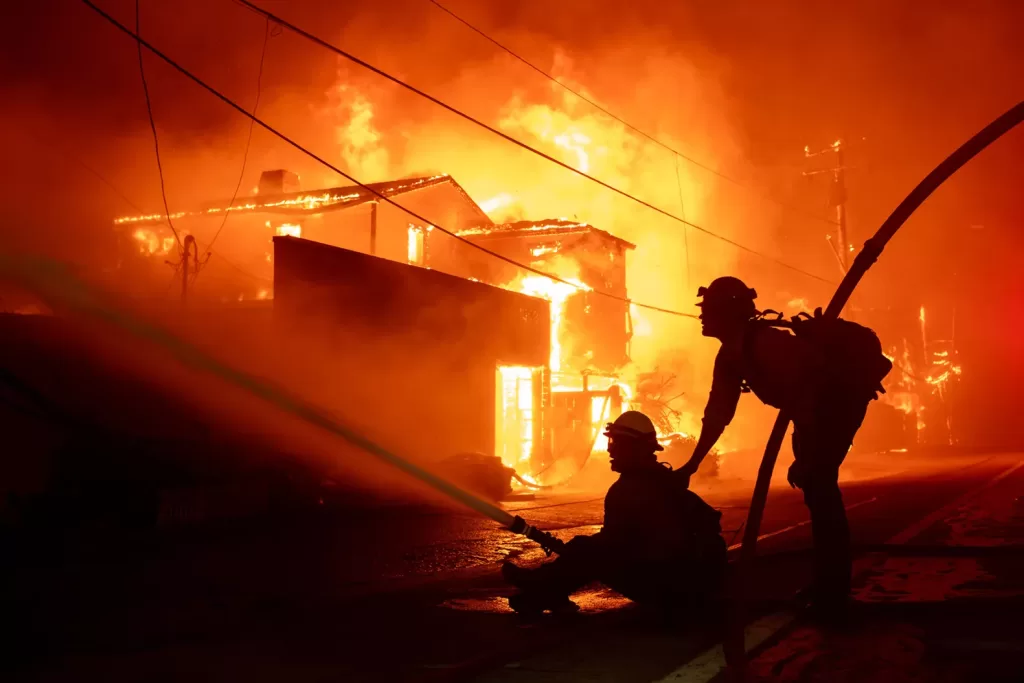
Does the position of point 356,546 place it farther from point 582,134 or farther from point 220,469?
point 582,134

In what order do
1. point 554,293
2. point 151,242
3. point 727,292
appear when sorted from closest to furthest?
point 727,292
point 151,242
point 554,293

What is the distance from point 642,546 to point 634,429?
655 millimetres

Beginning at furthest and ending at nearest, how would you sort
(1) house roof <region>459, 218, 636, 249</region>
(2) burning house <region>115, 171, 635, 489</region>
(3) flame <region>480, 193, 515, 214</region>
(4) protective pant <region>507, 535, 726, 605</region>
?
(3) flame <region>480, 193, 515, 214</region> < (1) house roof <region>459, 218, 636, 249</region> < (2) burning house <region>115, 171, 635, 489</region> < (4) protective pant <region>507, 535, 726, 605</region>

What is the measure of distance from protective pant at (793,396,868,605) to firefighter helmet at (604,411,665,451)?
0.83m

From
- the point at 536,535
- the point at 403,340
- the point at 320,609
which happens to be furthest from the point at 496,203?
the point at 536,535

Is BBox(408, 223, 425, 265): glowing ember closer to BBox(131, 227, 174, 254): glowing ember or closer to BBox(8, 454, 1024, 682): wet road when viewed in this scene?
BBox(131, 227, 174, 254): glowing ember

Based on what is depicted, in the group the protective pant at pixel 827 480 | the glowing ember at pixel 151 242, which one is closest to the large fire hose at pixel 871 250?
the protective pant at pixel 827 480

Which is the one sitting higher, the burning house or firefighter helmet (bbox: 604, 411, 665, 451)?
the burning house

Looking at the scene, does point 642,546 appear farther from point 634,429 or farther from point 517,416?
point 517,416

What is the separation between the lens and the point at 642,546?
500 cm

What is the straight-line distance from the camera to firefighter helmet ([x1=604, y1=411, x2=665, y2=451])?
17.0 ft

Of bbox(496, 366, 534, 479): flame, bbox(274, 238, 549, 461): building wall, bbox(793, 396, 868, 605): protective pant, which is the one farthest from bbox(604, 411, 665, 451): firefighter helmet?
bbox(496, 366, 534, 479): flame

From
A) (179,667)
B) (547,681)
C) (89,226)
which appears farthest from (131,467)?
(89,226)

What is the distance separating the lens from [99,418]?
37.4ft
